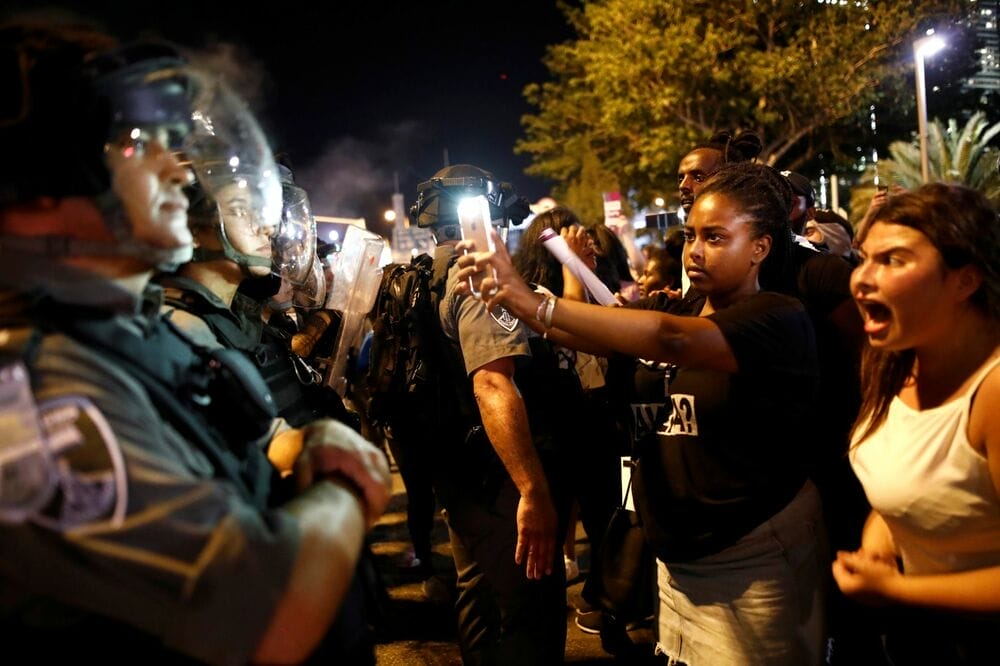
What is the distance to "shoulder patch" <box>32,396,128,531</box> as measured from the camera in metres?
1.09

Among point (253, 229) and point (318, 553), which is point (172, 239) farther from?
point (253, 229)

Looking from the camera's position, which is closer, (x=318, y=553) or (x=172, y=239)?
(x=318, y=553)

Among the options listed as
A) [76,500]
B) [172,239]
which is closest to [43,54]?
[172,239]

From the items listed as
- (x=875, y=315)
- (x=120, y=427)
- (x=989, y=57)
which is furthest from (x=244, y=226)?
(x=989, y=57)

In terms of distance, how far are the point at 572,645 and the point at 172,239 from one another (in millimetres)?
3667

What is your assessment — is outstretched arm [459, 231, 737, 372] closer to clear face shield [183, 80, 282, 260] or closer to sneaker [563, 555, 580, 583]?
clear face shield [183, 80, 282, 260]

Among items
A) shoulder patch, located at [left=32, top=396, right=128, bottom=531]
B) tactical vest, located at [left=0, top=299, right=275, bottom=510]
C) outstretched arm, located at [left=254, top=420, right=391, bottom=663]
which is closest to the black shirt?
outstretched arm, located at [left=254, top=420, right=391, bottom=663]

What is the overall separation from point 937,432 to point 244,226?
2.22 m

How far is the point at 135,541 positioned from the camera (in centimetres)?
111

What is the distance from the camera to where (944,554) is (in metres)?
1.92

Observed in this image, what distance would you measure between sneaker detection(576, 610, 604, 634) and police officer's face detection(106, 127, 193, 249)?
3.65 meters

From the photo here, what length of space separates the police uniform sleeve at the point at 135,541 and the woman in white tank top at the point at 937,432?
64.0 inches

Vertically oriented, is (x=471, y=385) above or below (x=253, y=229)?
below

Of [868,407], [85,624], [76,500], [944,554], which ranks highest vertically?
[76,500]
